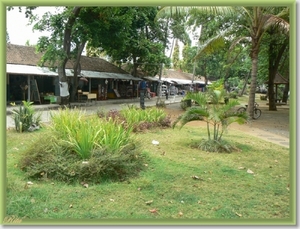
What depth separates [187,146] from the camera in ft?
24.4

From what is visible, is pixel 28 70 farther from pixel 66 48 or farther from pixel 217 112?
pixel 217 112

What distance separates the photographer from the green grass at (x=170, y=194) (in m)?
3.65

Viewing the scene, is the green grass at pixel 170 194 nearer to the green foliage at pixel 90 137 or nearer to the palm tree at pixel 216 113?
the green foliage at pixel 90 137

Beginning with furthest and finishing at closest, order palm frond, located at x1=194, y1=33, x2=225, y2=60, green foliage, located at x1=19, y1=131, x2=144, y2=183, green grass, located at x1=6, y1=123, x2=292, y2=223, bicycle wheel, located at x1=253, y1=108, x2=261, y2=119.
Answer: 1. bicycle wheel, located at x1=253, y1=108, x2=261, y2=119
2. palm frond, located at x1=194, y1=33, x2=225, y2=60
3. green foliage, located at x1=19, y1=131, x2=144, y2=183
4. green grass, located at x1=6, y1=123, x2=292, y2=223

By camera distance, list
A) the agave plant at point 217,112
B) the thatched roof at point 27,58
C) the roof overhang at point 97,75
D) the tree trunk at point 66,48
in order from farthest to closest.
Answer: the roof overhang at point 97,75
the thatched roof at point 27,58
the tree trunk at point 66,48
the agave plant at point 217,112

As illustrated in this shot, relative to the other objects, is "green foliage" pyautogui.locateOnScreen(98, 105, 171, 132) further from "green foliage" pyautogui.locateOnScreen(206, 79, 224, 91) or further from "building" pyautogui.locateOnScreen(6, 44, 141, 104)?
"building" pyautogui.locateOnScreen(6, 44, 141, 104)

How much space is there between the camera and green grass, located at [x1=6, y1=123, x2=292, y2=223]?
3650 millimetres

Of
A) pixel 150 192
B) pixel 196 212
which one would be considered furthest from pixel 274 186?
pixel 150 192

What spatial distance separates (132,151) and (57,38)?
14.2m

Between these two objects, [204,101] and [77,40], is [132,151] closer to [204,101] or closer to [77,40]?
[204,101]

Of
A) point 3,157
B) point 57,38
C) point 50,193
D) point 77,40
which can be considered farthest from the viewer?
point 77,40

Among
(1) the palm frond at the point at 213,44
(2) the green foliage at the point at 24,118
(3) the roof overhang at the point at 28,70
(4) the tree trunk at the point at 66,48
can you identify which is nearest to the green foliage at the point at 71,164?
(2) the green foliage at the point at 24,118

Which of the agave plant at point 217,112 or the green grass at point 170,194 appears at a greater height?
the agave plant at point 217,112

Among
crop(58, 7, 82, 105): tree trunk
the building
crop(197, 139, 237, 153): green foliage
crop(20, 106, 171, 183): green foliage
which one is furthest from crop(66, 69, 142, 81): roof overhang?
crop(20, 106, 171, 183): green foliage
